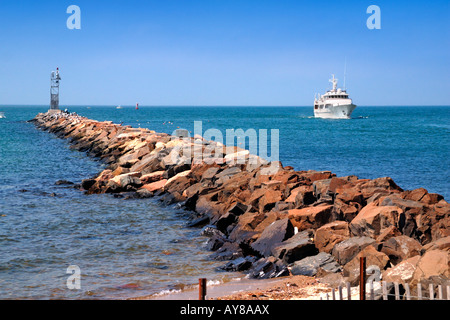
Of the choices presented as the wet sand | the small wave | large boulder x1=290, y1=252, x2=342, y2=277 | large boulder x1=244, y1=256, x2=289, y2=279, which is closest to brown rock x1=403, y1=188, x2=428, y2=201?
large boulder x1=290, y1=252, x2=342, y2=277

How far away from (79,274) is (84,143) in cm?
3143

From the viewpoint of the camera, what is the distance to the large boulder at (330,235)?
449 inches

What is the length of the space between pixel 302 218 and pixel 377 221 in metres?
2.08

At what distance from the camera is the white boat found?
289 ft

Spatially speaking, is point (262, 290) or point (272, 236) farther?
point (272, 236)

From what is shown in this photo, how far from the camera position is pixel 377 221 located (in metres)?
11.4

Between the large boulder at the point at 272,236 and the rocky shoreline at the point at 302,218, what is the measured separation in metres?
0.03

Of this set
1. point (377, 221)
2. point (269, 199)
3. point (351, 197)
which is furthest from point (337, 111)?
point (377, 221)

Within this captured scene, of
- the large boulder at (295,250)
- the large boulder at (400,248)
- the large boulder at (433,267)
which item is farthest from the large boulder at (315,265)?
the large boulder at (433,267)

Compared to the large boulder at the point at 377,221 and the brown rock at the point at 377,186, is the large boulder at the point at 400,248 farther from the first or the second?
the brown rock at the point at 377,186

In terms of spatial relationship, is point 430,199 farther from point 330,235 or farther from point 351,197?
point 330,235
